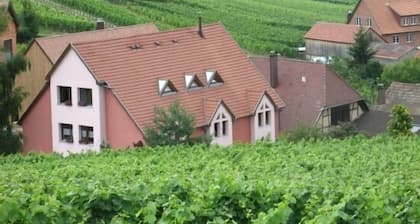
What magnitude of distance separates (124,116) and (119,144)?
2.99 ft

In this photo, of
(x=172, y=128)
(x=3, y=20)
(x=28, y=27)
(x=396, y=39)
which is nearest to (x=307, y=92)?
(x=3, y=20)

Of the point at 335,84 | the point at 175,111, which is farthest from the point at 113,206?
the point at 335,84

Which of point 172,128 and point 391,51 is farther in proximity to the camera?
point 391,51

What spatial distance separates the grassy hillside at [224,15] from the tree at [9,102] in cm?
2785

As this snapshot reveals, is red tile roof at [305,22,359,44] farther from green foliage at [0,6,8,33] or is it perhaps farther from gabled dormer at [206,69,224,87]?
green foliage at [0,6,8,33]

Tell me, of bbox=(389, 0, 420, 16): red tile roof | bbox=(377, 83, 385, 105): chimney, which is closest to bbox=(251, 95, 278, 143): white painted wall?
bbox=(377, 83, 385, 105): chimney

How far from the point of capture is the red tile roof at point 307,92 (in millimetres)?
48844

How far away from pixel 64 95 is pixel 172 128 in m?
6.61

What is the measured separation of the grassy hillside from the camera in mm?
74250

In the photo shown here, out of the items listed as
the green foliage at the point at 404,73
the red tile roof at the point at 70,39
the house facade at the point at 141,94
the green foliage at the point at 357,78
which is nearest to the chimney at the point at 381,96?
the green foliage at the point at 357,78

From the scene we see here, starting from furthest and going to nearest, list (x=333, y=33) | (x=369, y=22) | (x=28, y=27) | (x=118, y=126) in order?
(x=369, y=22) < (x=333, y=33) < (x=28, y=27) < (x=118, y=126)

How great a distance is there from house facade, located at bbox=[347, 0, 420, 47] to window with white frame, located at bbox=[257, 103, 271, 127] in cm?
4489

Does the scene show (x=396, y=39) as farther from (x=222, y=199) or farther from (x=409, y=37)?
(x=222, y=199)

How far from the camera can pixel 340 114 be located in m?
49.9
